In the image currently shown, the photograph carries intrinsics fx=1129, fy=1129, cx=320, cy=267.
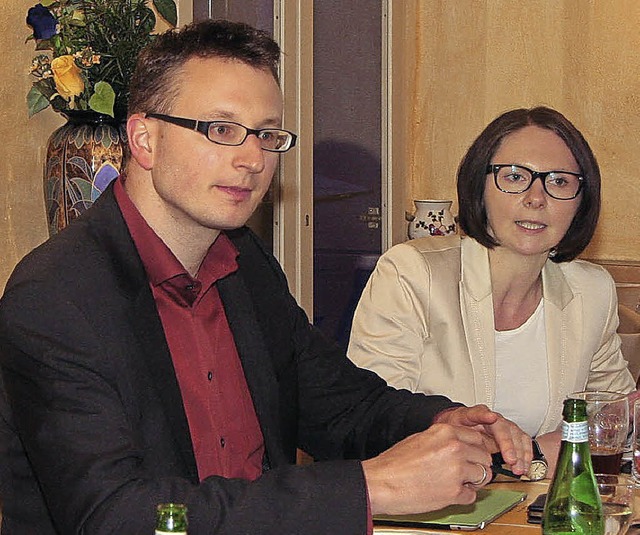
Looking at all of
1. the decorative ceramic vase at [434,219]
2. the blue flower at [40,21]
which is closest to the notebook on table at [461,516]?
the blue flower at [40,21]

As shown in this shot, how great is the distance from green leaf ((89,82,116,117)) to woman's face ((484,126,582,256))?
908 mm

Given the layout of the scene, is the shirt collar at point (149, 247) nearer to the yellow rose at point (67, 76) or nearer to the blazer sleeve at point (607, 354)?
the yellow rose at point (67, 76)

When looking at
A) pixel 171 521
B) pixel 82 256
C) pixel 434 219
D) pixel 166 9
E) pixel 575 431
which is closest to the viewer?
pixel 171 521

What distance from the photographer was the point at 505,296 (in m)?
2.70

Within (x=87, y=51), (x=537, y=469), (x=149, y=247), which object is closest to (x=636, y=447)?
(x=537, y=469)

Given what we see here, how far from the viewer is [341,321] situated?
483cm

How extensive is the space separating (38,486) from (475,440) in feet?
2.24

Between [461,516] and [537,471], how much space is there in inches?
12.5

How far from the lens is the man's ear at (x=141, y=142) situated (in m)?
1.89

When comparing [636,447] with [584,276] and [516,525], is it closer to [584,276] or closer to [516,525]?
[516,525]

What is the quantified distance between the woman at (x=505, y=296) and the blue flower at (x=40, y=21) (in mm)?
996

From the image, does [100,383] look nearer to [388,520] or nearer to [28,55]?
[388,520]

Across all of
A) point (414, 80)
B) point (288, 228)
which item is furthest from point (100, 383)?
point (414, 80)

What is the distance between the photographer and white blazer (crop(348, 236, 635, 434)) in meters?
2.58
